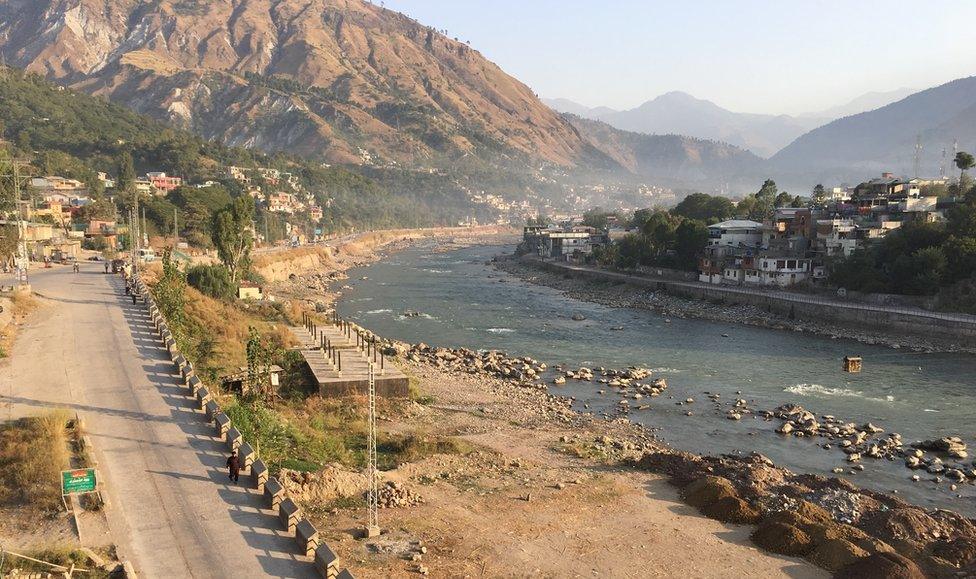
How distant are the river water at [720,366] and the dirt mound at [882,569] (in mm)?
7932

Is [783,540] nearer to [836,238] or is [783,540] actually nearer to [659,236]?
[836,238]

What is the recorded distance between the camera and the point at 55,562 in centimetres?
1187

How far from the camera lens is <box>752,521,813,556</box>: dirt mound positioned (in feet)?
59.6

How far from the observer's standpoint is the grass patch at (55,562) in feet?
38.2

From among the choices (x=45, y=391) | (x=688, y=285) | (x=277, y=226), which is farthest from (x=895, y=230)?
(x=277, y=226)

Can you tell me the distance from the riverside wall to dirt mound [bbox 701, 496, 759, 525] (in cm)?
3875

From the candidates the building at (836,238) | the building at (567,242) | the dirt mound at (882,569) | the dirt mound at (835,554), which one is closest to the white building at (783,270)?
the building at (836,238)

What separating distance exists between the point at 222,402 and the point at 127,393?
3399 mm

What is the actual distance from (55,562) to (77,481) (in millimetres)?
2057

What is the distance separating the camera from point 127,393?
67.6 feet

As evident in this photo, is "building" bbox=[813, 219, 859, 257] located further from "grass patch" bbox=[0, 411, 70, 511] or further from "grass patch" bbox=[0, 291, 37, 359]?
"grass patch" bbox=[0, 411, 70, 511]

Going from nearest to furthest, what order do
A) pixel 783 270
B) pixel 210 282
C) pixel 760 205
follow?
pixel 210 282 < pixel 783 270 < pixel 760 205

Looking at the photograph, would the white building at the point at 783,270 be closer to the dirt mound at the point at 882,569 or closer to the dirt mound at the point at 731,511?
the dirt mound at the point at 731,511

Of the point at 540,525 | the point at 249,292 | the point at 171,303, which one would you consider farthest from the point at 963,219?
the point at 171,303
